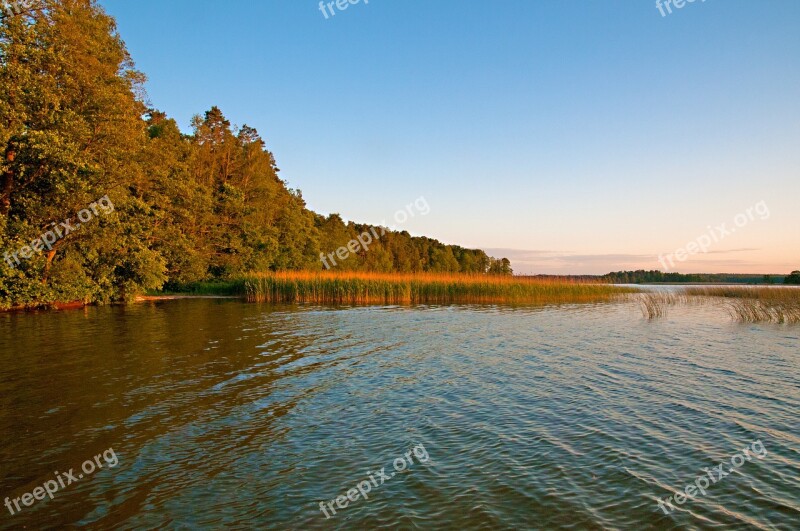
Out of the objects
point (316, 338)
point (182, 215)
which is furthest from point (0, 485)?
point (182, 215)

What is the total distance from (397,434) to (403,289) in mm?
28210

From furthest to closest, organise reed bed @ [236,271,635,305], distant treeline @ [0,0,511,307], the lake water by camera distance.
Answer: reed bed @ [236,271,635,305]
distant treeline @ [0,0,511,307]
the lake water

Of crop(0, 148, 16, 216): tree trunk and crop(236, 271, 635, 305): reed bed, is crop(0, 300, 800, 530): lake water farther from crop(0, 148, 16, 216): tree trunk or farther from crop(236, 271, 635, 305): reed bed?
crop(236, 271, 635, 305): reed bed

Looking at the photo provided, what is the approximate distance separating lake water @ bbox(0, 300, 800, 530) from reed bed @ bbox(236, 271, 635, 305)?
19.9 metres

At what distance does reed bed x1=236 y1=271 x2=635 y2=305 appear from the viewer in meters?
34.9

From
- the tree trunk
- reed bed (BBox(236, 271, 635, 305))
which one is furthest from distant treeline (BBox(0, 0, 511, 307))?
reed bed (BBox(236, 271, 635, 305))

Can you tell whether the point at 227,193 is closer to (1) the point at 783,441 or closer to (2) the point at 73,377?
(2) the point at 73,377

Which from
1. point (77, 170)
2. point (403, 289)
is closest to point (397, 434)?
point (77, 170)

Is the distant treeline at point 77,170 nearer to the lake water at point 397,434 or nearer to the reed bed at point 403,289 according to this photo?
the reed bed at point 403,289

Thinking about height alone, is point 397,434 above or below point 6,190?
below

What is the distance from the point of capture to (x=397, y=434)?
705 cm

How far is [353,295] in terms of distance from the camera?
3469 cm

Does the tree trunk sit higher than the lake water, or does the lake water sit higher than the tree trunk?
the tree trunk

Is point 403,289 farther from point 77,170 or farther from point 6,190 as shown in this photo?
point 6,190
